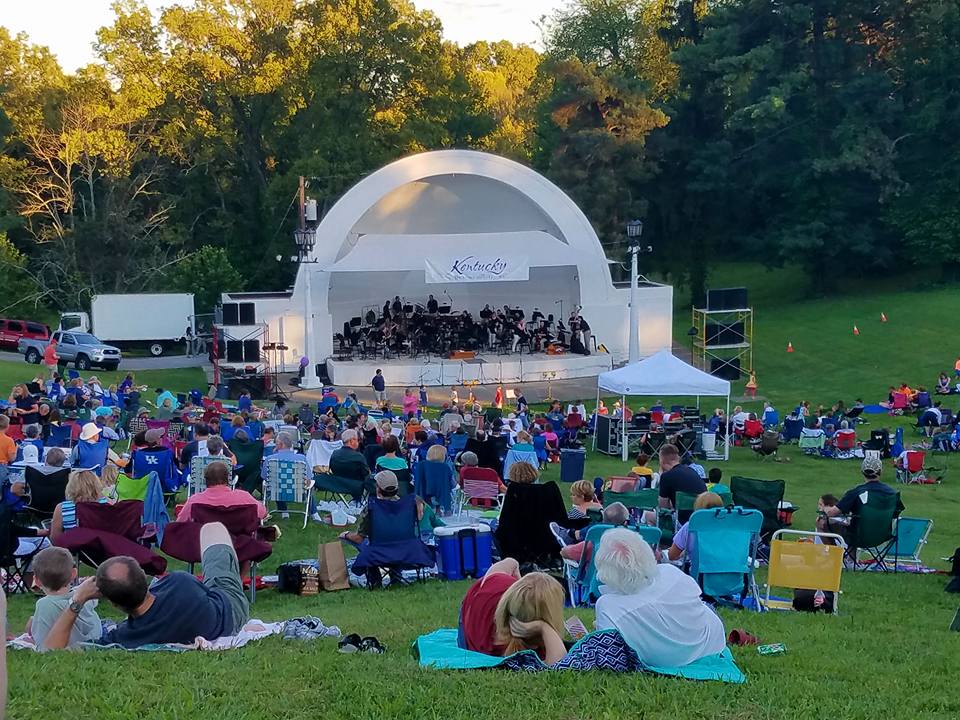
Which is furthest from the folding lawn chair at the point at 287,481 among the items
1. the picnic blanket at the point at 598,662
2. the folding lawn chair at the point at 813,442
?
the folding lawn chair at the point at 813,442

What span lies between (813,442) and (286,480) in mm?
10256

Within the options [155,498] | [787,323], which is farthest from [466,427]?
[787,323]

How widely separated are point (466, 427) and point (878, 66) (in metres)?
33.2

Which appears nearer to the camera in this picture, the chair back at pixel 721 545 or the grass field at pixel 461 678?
the grass field at pixel 461 678

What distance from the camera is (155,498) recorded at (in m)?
9.41

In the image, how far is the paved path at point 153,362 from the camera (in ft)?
96.3

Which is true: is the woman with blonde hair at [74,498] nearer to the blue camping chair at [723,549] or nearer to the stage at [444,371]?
the blue camping chair at [723,549]

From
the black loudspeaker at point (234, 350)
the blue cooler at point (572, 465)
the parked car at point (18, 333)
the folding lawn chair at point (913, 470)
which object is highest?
the parked car at point (18, 333)

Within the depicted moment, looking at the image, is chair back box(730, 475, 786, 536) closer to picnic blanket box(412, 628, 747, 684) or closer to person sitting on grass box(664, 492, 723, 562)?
person sitting on grass box(664, 492, 723, 562)

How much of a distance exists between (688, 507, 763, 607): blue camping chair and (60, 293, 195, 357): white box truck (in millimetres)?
26185

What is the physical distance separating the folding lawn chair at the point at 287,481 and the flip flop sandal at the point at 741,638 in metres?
5.73

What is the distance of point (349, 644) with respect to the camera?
17.4ft

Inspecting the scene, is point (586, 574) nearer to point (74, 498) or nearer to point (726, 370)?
point (74, 498)


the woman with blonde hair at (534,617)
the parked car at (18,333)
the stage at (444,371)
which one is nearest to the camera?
the woman with blonde hair at (534,617)
